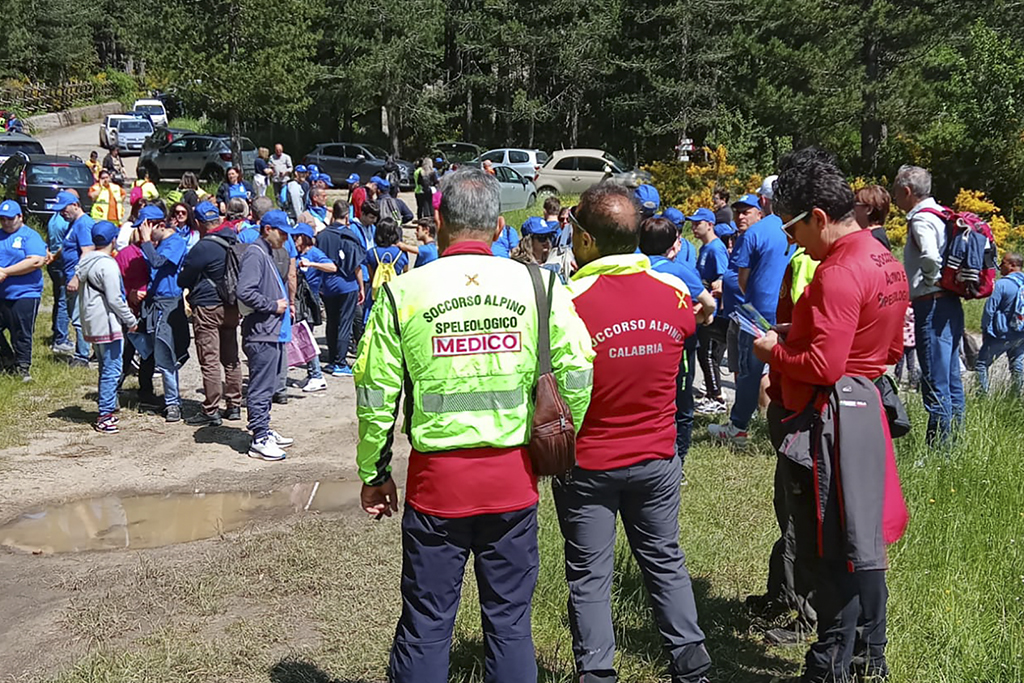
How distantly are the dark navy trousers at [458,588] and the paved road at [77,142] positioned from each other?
108 feet

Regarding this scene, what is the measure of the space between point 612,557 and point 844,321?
1259 mm

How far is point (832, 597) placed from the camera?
3744 millimetres

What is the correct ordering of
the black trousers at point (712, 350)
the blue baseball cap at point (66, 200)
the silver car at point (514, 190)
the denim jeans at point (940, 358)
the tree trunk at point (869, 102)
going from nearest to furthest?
the denim jeans at point (940, 358)
the black trousers at point (712, 350)
the blue baseball cap at point (66, 200)
the silver car at point (514, 190)
the tree trunk at point (869, 102)

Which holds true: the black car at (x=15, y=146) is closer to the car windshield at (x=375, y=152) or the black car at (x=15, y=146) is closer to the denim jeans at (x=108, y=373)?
the car windshield at (x=375, y=152)

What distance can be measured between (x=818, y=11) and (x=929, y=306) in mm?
22048

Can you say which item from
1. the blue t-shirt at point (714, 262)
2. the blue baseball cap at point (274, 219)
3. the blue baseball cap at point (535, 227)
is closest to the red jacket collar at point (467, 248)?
the blue baseball cap at point (535, 227)

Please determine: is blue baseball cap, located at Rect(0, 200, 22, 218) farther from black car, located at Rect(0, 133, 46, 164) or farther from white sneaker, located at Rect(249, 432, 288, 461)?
black car, located at Rect(0, 133, 46, 164)

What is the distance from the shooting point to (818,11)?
2645 cm

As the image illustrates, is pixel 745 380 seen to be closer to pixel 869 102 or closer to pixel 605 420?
pixel 605 420

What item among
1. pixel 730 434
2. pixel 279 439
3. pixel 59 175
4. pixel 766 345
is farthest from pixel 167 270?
pixel 59 175

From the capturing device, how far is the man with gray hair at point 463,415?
3.29 m

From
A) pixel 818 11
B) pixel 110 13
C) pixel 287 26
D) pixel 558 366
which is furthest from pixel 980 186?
pixel 110 13

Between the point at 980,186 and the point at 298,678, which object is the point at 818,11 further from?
the point at 298,678

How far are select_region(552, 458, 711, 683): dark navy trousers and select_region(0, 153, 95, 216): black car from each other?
58.4ft
